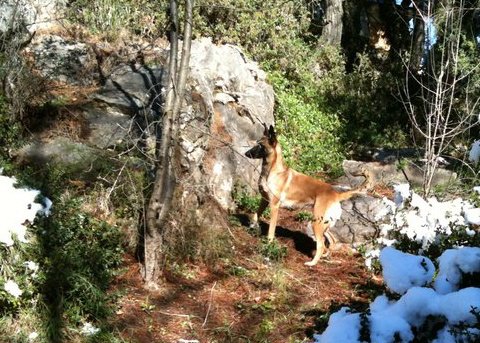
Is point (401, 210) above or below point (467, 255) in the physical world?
below

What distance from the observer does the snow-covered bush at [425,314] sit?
2361 millimetres

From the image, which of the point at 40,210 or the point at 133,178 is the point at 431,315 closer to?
the point at 40,210

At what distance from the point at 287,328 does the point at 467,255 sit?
3.32 m

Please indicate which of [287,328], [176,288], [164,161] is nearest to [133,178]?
[164,161]

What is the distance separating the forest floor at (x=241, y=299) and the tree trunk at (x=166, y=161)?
12.0 inches

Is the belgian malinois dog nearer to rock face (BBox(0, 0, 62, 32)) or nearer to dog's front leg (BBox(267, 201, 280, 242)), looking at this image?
dog's front leg (BBox(267, 201, 280, 242))

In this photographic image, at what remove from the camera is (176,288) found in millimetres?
6102

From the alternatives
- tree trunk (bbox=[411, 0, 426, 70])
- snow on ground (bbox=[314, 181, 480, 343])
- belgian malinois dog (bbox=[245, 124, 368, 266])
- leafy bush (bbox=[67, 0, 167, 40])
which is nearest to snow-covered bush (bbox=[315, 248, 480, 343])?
snow on ground (bbox=[314, 181, 480, 343])

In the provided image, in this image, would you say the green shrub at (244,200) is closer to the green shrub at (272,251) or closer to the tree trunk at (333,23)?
the green shrub at (272,251)

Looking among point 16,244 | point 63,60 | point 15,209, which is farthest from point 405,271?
Answer: point 63,60

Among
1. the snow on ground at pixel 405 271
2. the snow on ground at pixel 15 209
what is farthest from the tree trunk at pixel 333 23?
the snow on ground at pixel 405 271

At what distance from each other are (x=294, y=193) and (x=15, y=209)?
165 inches

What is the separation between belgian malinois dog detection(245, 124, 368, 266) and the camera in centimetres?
792

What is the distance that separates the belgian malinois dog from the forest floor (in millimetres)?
545
